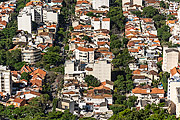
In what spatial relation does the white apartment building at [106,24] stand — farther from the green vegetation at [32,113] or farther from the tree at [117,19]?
the green vegetation at [32,113]

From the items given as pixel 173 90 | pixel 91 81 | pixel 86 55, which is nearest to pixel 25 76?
pixel 91 81

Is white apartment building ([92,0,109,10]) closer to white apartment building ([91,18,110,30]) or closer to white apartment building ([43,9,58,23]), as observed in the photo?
white apartment building ([91,18,110,30])

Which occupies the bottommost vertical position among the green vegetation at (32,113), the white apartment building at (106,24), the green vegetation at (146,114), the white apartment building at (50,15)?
the green vegetation at (32,113)

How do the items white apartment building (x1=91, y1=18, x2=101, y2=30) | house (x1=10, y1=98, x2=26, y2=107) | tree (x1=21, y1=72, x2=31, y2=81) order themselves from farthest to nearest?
1. white apartment building (x1=91, y1=18, x2=101, y2=30)
2. tree (x1=21, y1=72, x2=31, y2=81)
3. house (x1=10, y1=98, x2=26, y2=107)

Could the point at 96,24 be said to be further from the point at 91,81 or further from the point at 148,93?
the point at 148,93

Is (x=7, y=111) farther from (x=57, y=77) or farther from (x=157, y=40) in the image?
(x=157, y=40)

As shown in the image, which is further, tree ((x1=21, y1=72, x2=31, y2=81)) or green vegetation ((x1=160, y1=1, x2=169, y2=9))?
green vegetation ((x1=160, y1=1, x2=169, y2=9))

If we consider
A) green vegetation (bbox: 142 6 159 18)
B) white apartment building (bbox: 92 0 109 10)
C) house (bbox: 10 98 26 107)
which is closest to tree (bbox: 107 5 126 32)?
white apartment building (bbox: 92 0 109 10)

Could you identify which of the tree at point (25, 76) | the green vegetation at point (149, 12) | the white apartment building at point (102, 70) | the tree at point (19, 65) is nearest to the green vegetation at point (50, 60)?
the tree at point (19, 65)
